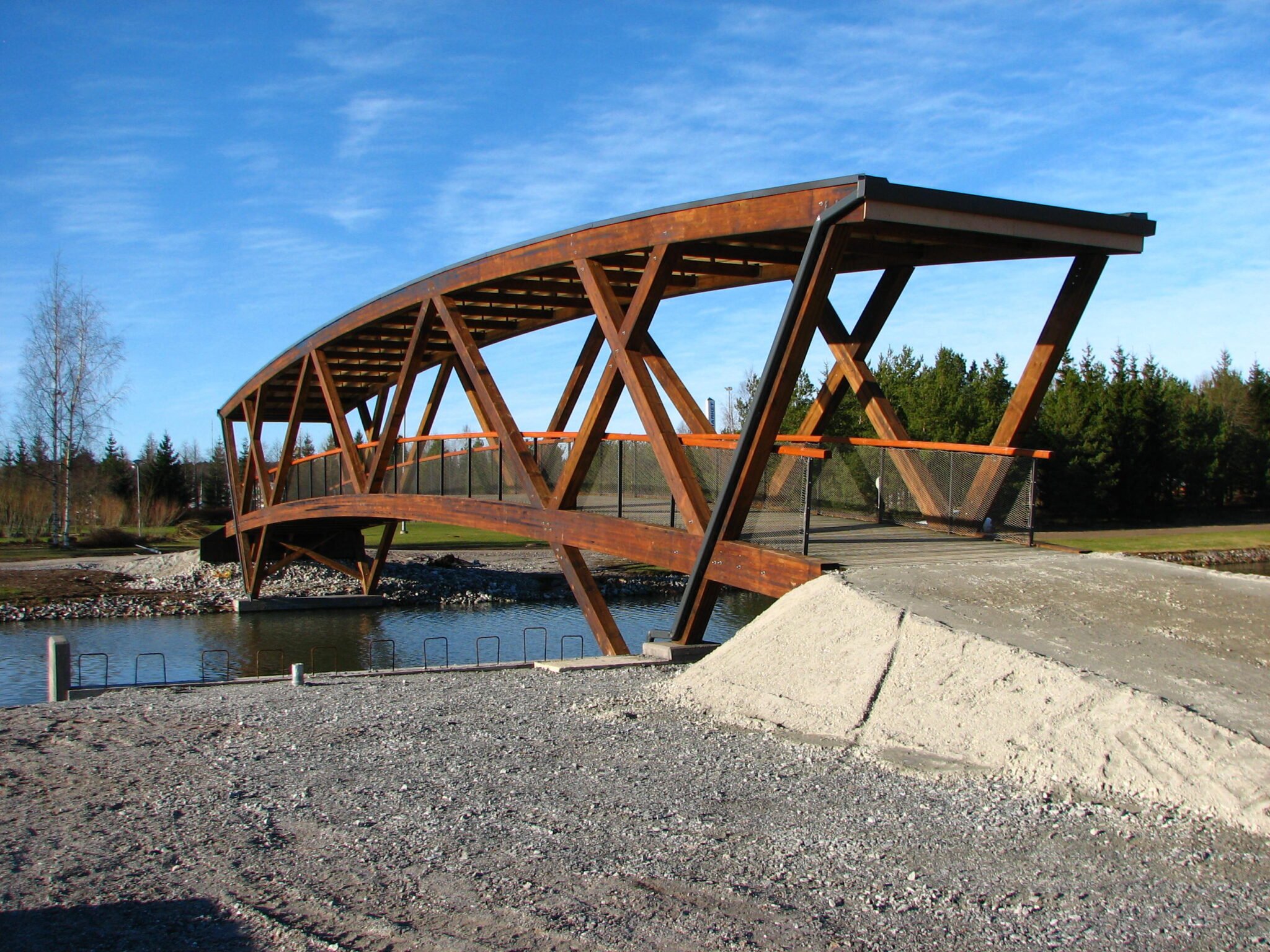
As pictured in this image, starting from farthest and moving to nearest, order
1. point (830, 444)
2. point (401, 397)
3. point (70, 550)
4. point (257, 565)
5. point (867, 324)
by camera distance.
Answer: point (70, 550), point (257, 565), point (401, 397), point (867, 324), point (830, 444)

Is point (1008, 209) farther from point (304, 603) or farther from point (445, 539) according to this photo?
point (445, 539)

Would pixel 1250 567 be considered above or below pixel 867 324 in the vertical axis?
below

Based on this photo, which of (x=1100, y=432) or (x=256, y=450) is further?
(x=1100, y=432)

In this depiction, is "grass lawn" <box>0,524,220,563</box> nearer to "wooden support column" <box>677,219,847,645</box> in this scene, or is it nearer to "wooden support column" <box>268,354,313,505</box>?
"wooden support column" <box>268,354,313,505</box>

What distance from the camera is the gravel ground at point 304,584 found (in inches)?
1394

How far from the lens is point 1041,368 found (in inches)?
476

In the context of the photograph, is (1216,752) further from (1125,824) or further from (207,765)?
(207,765)

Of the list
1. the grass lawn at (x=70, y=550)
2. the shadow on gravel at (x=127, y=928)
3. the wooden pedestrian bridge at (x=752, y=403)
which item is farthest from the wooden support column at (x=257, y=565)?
the shadow on gravel at (x=127, y=928)

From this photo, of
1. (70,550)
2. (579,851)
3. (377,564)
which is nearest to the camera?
(579,851)

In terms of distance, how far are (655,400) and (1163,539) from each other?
126 ft

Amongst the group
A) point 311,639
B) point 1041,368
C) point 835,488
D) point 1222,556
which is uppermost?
point 1041,368

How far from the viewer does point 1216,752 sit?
646cm

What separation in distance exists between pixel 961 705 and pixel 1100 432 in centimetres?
4744

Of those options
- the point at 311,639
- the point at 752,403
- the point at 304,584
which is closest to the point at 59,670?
the point at 752,403
